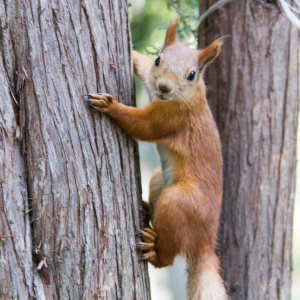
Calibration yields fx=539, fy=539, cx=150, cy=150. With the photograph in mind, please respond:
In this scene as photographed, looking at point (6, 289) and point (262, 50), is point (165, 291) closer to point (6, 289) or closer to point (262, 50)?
point (262, 50)

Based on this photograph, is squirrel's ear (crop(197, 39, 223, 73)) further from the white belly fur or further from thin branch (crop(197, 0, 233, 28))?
thin branch (crop(197, 0, 233, 28))

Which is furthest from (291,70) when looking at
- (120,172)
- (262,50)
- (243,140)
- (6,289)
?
(6,289)

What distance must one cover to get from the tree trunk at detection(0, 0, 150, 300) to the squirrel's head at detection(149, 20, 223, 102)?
406 mm

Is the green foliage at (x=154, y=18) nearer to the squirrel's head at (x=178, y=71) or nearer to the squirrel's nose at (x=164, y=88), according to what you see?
the squirrel's head at (x=178, y=71)

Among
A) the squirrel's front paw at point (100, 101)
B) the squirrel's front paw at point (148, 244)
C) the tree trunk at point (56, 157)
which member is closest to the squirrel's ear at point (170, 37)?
the tree trunk at point (56, 157)

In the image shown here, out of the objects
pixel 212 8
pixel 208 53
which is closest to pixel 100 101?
pixel 208 53

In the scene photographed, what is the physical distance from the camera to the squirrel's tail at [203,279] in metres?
2.79

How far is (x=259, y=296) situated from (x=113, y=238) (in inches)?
72.2

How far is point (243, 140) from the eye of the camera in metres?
3.70

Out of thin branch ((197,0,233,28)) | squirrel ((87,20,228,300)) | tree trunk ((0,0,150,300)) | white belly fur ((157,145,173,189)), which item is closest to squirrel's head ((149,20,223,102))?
squirrel ((87,20,228,300))

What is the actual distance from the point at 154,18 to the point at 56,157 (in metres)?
2.29

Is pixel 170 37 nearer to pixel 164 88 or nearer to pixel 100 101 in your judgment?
pixel 164 88

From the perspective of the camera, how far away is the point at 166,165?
2863mm

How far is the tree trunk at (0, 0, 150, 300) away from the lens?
2.06 metres
